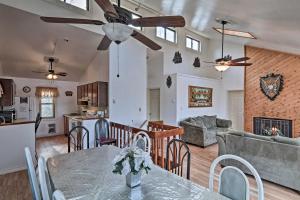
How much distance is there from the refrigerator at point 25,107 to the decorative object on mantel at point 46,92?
28cm

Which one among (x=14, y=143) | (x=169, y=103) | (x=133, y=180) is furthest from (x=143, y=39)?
(x=169, y=103)

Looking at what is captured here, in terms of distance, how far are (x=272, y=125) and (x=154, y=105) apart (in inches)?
179

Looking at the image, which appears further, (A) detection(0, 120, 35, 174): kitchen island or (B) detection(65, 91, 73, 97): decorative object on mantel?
(B) detection(65, 91, 73, 97): decorative object on mantel

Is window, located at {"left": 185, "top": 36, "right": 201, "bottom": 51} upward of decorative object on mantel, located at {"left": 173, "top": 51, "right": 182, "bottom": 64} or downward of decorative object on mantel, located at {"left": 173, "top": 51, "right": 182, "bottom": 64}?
upward

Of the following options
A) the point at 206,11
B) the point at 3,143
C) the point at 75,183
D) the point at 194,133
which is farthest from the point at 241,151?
the point at 3,143

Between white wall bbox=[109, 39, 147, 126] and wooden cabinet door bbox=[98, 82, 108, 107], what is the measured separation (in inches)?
5.0

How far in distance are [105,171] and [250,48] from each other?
306 inches

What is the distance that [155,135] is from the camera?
3.39 m

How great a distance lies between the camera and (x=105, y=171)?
2.00m

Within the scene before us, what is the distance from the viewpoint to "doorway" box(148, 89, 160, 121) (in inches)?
313

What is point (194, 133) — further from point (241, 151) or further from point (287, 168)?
point (287, 168)

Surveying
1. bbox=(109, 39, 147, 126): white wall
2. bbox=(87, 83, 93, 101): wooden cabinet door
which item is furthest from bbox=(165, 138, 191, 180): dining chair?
bbox=(87, 83, 93, 101): wooden cabinet door

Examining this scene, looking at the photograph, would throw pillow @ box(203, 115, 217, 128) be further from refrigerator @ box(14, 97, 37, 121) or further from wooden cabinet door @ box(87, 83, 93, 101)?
refrigerator @ box(14, 97, 37, 121)

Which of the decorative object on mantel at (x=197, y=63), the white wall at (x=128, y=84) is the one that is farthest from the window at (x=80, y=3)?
the decorative object on mantel at (x=197, y=63)
